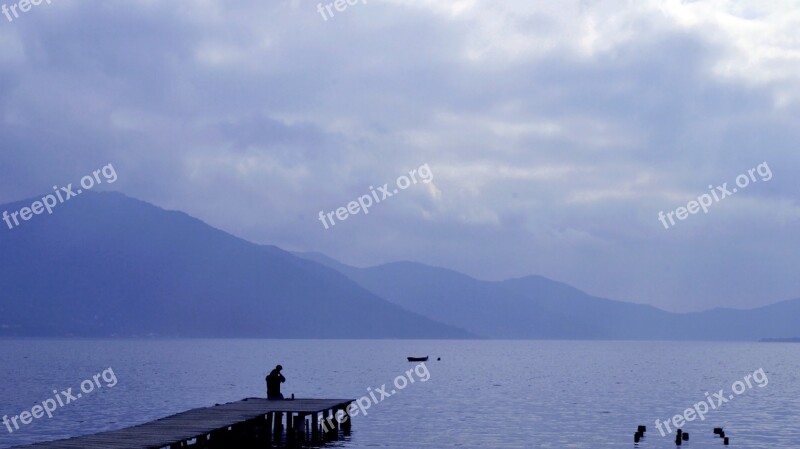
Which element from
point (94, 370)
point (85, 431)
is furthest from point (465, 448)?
point (94, 370)

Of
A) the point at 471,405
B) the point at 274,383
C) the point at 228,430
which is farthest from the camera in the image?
the point at 471,405

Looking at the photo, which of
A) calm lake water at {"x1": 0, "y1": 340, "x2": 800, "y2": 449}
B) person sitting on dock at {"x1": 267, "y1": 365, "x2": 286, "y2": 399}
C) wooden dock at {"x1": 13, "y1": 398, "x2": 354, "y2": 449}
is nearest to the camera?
wooden dock at {"x1": 13, "y1": 398, "x2": 354, "y2": 449}

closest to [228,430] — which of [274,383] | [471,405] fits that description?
[274,383]

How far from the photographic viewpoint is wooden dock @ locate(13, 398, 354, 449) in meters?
34.8

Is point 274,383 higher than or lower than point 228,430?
higher

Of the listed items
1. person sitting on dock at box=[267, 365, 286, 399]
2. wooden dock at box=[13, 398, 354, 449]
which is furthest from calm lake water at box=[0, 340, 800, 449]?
person sitting on dock at box=[267, 365, 286, 399]

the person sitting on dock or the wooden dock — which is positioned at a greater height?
the person sitting on dock

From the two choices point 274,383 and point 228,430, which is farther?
point 274,383

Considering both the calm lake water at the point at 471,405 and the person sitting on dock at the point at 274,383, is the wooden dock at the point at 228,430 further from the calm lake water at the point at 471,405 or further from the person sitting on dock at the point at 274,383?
the calm lake water at the point at 471,405

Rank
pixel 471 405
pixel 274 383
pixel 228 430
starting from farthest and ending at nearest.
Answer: pixel 471 405 < pixel 274 383 < pixel 228 430

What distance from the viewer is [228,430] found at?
43.9 metres

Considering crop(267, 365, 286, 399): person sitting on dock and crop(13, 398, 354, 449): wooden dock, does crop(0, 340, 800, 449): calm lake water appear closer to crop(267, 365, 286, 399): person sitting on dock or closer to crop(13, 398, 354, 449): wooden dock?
crop(13, 398, 354, 449): wooden dock

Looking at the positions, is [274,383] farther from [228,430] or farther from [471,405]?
[471,405]

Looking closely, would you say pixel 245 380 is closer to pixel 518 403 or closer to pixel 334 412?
pixel 518 403
